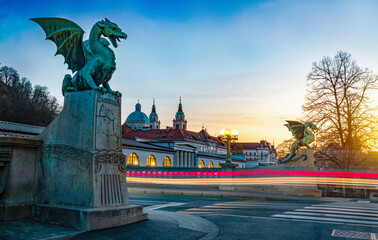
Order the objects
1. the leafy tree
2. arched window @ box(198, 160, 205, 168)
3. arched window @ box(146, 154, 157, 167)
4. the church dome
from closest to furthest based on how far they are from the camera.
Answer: the leafy tree < arched window @ box(146, 154, 157, 167) < arched window @ box(198, 160, 205, 168) < the church dome

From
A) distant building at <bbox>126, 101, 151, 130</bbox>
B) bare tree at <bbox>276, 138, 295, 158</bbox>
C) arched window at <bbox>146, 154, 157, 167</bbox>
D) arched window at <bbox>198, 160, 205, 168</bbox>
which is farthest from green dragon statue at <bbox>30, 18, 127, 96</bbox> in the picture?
distant building at <bbox>126, 101, 151, 130</bbox>

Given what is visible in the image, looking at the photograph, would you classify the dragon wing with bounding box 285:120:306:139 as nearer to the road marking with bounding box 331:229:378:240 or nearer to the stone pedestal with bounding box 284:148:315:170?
the stone pedestal with bounding box 284:148:315:170

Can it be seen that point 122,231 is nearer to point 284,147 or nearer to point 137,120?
point 284,147

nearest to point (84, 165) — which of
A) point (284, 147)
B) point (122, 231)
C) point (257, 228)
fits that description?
point (122, 231)

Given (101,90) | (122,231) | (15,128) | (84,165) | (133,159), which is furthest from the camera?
(133,159)

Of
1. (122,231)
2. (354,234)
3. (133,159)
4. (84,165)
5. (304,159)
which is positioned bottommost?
(354,234)

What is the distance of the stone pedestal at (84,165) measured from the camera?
291 inches

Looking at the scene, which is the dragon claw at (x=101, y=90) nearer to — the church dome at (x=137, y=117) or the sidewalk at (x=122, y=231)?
the sidewalk at (x=122, y=231)

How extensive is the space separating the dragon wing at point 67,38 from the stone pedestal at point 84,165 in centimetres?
111

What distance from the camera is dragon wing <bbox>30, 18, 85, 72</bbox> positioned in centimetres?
873

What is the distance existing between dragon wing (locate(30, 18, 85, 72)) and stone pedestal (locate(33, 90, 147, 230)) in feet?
3.65

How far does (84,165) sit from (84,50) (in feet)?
9.58

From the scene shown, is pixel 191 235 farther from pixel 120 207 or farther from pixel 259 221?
pixel 259 221

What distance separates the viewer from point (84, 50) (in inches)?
346
